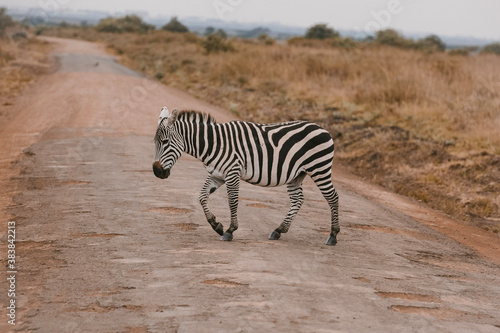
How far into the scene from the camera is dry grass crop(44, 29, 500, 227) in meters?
13.6

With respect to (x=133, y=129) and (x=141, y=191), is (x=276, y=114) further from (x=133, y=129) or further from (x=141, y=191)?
(x=141, y=191)

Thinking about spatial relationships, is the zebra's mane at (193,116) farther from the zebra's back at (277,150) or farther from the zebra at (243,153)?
the zebra's back at (277,150)

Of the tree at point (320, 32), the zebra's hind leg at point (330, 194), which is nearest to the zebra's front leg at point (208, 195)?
the zebra's hind leg at point (330, 194)

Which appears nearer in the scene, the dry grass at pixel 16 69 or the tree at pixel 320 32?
the dry grass at pixel 16 69

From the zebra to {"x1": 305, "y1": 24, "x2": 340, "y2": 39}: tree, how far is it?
5554 cm

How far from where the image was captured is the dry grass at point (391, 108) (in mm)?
13633

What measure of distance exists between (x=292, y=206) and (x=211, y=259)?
5.64 feet

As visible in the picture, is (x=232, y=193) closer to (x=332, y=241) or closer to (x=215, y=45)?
(x=332, y=241)

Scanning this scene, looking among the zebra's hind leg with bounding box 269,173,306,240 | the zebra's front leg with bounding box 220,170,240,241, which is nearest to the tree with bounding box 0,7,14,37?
the zebra's hind leg with bounding box 269,173,306,240

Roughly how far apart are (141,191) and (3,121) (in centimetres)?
974

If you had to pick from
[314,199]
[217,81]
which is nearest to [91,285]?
[314,199]

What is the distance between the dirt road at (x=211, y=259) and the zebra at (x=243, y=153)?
2.08 feet

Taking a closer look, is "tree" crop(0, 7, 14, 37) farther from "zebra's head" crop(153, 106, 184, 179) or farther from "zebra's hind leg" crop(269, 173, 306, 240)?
"zebra's hind leg" crop(269, 173, 306, 240)

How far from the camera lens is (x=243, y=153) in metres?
7.76
